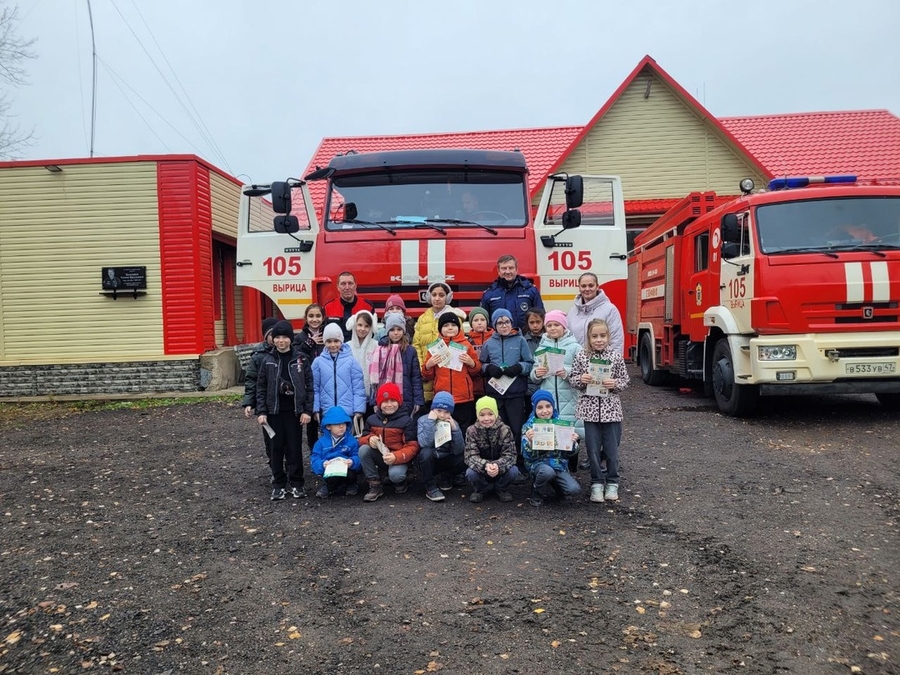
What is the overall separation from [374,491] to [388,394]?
82 cm

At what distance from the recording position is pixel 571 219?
23.6 feet

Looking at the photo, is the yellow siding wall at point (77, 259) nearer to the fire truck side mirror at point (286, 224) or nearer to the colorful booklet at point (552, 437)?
the fire truck side mirror at point (286, 224)

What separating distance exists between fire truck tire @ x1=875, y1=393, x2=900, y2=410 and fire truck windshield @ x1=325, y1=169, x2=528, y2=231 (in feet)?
19.0

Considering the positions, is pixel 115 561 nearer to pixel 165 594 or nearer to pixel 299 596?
pixel 165 594

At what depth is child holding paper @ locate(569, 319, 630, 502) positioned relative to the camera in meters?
5.38

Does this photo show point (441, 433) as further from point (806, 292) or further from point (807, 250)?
point (807, 250)

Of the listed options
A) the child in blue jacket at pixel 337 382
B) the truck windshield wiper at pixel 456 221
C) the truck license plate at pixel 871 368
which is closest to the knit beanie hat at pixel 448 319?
the child in blue jacket at pixel 337 382

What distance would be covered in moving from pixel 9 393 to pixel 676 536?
42.4 ft

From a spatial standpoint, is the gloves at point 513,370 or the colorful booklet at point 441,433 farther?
the gloves at point 513,370

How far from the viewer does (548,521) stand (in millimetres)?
4945

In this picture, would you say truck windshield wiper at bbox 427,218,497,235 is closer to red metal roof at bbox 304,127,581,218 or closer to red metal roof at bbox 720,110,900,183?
red metal roof at bbox 304,127,581,218

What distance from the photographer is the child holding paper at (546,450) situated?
5.25 m

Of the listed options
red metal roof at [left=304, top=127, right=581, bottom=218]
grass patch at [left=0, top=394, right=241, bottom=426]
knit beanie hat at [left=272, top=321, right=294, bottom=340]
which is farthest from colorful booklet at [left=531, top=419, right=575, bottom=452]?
red metal roof at [left=304, top=127, right=581, bottom=218]

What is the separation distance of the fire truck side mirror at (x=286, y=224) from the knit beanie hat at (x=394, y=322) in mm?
1998
